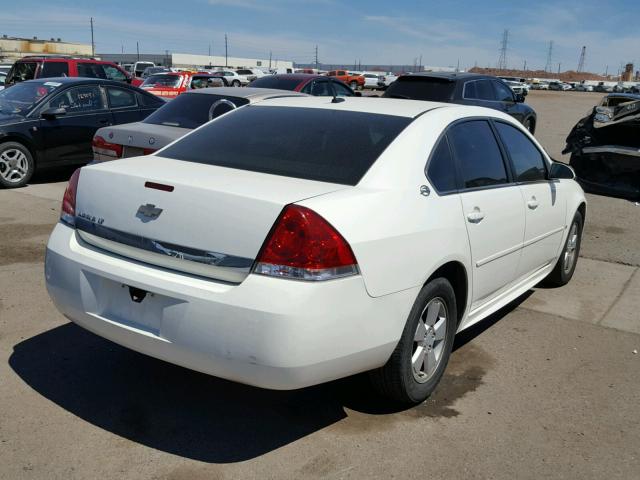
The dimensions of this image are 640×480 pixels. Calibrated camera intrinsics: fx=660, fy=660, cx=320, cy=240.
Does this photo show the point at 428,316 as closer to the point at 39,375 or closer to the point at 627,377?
the point at 627,377

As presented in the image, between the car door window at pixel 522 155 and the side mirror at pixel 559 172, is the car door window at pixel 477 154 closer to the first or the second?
the car door window at pixel 522 155

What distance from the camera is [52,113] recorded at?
964 cm

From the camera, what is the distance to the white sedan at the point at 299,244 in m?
2.84

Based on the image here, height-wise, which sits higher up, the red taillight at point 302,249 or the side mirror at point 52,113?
the red taillight at point 302,249

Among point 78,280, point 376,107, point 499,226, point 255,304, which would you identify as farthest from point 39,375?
point 499,226

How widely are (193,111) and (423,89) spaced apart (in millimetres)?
4990

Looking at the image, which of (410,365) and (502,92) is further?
(502,92)

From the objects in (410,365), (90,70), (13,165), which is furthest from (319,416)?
(90,70)

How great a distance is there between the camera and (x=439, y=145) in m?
3.72

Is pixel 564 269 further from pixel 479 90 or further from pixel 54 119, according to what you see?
pixel 54 119

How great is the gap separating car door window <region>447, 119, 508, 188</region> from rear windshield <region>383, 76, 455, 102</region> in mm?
7079

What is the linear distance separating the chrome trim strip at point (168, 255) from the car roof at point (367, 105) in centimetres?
152

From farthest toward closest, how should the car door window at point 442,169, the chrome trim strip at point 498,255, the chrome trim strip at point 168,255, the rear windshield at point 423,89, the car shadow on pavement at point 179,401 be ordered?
the rear windshield at point 423,89 < the chrome trim strip at point 498,255 < the car door window at point 442,169 < the car shadow on pavement at point 179,401 < the chrome trim strip at point 168,255

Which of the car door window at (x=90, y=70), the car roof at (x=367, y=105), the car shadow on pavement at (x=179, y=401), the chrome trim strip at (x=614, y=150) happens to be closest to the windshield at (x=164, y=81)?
the car door window at (x=90, y=70)
